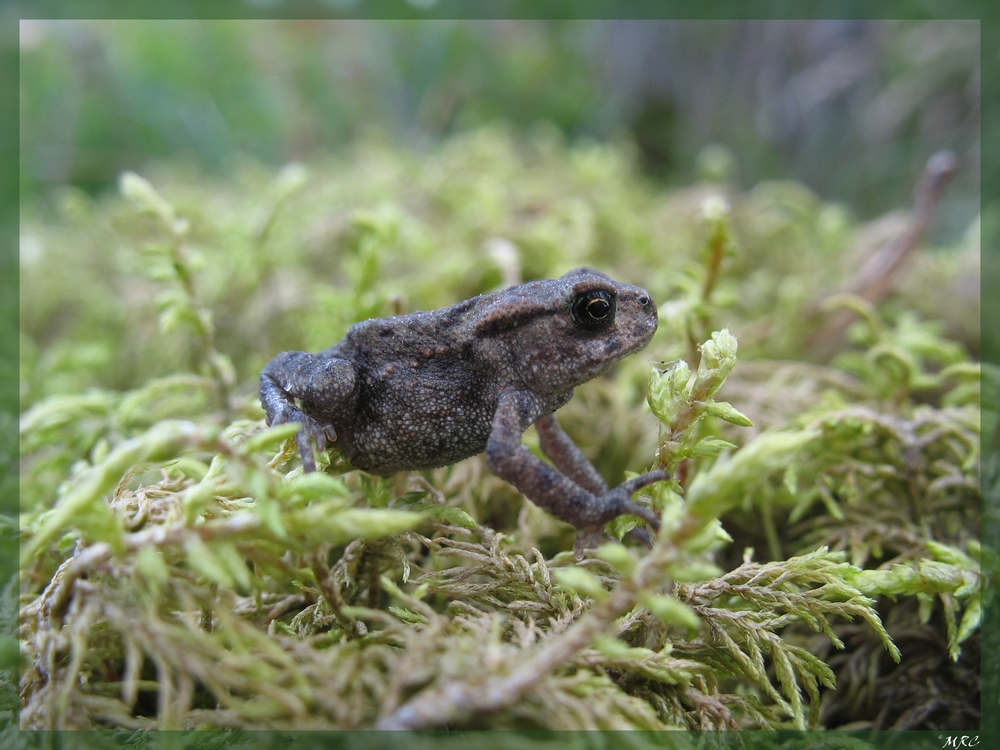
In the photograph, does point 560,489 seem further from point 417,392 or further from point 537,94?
point 537,94

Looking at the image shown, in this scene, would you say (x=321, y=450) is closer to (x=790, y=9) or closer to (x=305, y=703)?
(x=305, y=703)

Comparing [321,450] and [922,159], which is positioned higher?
[922,159]

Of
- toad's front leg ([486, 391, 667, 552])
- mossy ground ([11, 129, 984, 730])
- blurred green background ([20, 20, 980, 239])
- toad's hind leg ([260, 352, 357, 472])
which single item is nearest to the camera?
mossy ground ([11, 129, 984, 730])

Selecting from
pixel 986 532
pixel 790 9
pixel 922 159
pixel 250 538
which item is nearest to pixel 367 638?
pixel 250 538

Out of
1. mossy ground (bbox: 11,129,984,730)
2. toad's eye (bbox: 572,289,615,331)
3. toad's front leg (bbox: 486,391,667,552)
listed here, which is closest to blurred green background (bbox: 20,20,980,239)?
mossy ground (bbox: 11,129,984,730)

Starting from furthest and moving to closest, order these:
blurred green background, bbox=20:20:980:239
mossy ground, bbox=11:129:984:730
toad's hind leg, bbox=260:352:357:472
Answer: blurred green background, bbox=20:20:980:239 → toad's hind leg, bbox=260:352:357:472 → mossy ground, bbox=11:129:984:730

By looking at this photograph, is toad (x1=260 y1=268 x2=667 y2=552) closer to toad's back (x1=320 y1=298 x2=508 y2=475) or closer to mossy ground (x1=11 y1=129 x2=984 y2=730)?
toad's back (x1=320 y1=298 x2=508 y2=475)

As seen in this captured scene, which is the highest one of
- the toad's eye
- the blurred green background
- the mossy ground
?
the blurred green background

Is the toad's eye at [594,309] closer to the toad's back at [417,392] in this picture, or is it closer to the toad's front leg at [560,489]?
the toad's back at [417,392]
